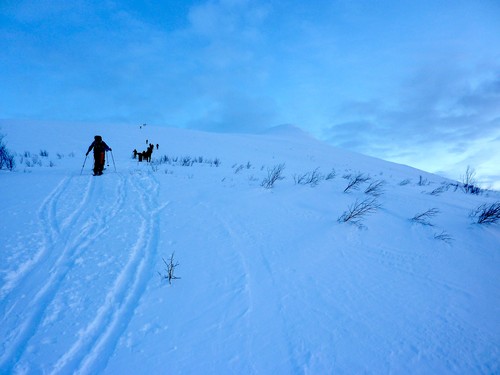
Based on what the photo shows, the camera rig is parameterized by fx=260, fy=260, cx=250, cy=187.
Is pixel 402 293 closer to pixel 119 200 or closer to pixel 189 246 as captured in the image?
pixel 189 246

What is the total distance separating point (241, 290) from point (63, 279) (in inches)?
69.8

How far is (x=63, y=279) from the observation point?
8.48 feet

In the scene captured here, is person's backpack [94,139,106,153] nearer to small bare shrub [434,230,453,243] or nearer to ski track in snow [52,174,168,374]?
ski track in snow [52,174,168,374]

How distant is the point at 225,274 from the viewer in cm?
284

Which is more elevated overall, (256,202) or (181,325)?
(256,202)

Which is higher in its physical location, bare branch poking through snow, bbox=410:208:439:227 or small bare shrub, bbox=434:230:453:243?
bare branch poking through snow, bbox=410:208:439:227

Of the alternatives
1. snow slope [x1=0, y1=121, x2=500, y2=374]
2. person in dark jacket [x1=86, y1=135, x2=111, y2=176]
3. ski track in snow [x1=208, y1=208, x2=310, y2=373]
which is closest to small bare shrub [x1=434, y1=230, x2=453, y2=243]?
snow slope [x1=0, y1=121, x2=500, y2=374]

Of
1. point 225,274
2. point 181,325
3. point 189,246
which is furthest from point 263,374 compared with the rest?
point 189,246

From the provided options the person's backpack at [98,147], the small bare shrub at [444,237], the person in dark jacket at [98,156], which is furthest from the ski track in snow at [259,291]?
the person's backpack at [98,147]

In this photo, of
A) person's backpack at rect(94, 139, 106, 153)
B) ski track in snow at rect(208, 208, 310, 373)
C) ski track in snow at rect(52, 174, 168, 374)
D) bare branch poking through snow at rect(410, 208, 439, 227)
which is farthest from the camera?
person's backpack at rect(94, 139, 106, 153)

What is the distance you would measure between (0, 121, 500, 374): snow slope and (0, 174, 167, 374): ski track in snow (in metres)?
0.01

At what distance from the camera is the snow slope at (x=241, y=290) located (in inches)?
73.7

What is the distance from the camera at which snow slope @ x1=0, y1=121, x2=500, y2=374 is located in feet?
6.15

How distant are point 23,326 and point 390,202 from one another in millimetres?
6074
